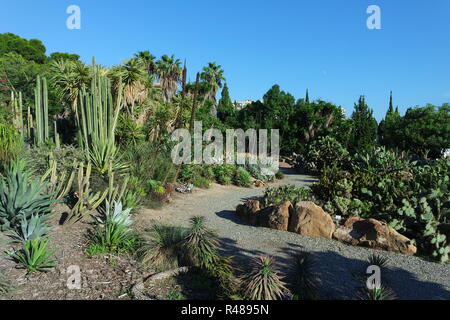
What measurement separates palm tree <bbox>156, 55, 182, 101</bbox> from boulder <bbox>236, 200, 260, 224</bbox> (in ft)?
69.1

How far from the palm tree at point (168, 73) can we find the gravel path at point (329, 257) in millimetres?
20721

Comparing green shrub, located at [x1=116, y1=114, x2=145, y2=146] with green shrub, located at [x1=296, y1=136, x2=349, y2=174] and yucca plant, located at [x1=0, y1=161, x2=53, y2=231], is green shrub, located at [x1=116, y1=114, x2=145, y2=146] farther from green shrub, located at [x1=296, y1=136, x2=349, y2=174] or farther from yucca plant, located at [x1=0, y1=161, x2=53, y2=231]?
green shrub, located at [x1=296, y1=136, x2=349, y2=174]

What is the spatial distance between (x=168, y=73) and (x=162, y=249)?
79.8 feet

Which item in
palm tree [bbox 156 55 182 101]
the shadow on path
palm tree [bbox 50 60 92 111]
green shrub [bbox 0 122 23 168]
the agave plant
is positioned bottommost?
the shadow on path

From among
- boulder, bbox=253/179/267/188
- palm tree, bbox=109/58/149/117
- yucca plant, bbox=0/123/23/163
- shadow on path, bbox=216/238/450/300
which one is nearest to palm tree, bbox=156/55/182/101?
palm tree, bbox=109/58/149/117

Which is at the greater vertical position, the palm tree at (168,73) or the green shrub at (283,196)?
the palm tree at (168,73)

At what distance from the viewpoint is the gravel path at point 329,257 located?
4.15 meters

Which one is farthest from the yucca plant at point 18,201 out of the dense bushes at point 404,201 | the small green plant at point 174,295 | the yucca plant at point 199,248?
the dense bushes at point 404,201

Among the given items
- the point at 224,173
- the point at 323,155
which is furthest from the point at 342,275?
the point at 323,155

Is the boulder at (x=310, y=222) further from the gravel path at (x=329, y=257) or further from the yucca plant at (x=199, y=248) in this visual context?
the yucca plant at (x=199, y=248)

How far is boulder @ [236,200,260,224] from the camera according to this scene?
712cm

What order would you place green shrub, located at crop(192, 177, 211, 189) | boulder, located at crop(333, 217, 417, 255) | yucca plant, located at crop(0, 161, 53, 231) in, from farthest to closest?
green shrub, located at crop(192, 177, 211, 189)
boulder, located at crop(333, 217, 417, 255)
yucca plant, located at crop(0, 161, 53, 231)

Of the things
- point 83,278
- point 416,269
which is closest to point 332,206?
point 416,269

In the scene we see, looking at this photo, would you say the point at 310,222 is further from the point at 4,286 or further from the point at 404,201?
the point at 4,286
